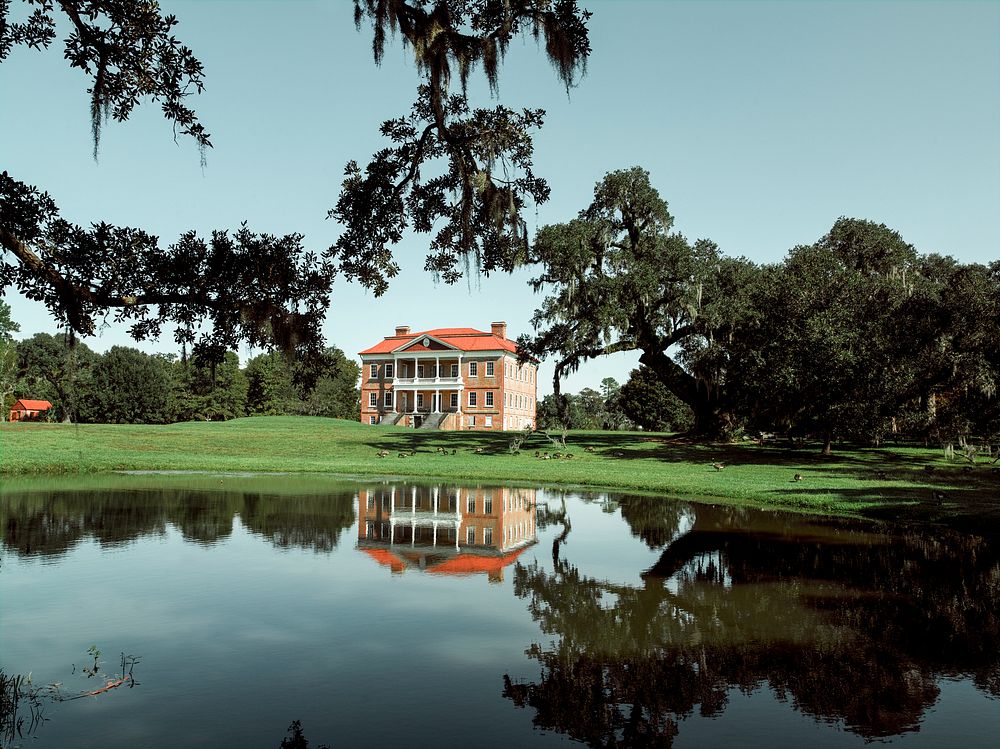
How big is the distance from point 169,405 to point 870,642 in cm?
8927

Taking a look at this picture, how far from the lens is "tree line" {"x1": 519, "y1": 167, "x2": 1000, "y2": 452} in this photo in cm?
3209

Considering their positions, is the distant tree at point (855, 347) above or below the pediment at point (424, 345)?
below

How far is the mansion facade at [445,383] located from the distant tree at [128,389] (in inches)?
977

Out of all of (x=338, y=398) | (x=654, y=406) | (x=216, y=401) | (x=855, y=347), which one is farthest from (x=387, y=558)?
(x=338, y=398)

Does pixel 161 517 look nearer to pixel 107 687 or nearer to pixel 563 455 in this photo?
pixel 107 687

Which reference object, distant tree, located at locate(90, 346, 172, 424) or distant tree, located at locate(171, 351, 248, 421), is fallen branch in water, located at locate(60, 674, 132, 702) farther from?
distant tree, located at locate(171, 351, 248, 421)

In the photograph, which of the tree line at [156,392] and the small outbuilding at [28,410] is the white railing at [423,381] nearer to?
the tree line at [156,392]

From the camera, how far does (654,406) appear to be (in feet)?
268

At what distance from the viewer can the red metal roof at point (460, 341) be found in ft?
247

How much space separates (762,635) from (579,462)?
26980 millimetres

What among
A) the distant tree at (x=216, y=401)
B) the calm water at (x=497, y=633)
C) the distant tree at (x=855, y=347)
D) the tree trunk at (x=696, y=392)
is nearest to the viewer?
the calm water at (x=497, y=633)

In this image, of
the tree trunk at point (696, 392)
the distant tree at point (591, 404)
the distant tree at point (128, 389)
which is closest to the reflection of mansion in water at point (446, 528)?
the tree trunk at point (696, 392)

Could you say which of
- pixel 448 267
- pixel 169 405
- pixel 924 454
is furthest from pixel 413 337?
pixel 448 267

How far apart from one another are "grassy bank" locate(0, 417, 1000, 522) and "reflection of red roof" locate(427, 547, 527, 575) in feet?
35.2
